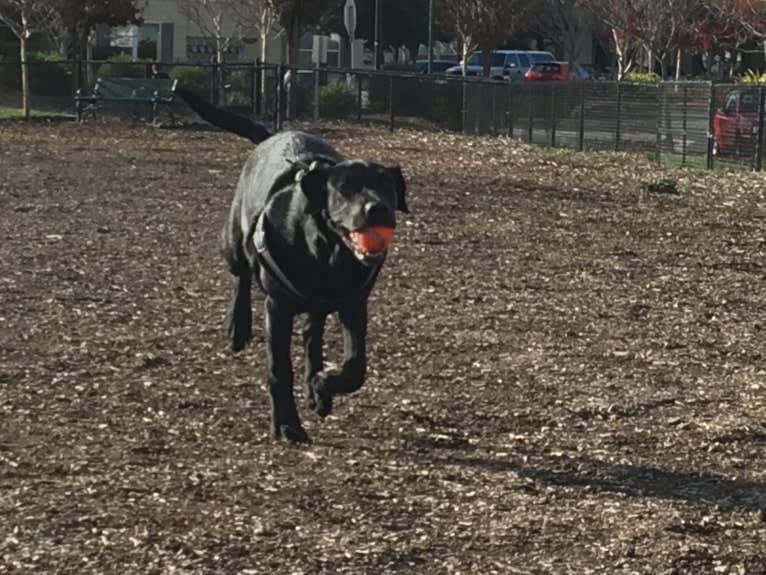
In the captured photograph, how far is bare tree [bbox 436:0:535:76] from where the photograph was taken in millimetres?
54750

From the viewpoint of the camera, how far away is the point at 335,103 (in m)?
41.2

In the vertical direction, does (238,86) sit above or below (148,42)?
below

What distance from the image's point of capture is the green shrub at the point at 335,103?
134 ft

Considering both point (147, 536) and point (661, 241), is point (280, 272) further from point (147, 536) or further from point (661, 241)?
point (661, 241)

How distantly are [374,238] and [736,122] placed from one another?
20557 millimetres

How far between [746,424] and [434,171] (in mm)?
16015

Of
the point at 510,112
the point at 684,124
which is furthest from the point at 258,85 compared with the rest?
the point at 684,124

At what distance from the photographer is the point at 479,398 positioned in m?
8.52

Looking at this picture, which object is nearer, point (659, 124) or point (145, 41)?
point (659, 124)

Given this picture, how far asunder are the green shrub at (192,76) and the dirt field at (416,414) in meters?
26.6

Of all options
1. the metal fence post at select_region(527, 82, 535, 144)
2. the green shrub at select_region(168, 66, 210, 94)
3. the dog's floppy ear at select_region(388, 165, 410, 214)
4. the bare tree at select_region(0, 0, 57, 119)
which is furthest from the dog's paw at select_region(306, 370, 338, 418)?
the green shrub at select_region(168, 66, 210, 94)

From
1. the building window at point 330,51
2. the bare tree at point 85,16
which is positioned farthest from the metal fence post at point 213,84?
the building window at point 330,51

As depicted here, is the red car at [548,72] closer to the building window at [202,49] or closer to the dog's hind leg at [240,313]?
the building window at [202,49]

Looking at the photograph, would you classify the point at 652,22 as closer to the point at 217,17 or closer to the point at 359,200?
the point at 217,17
